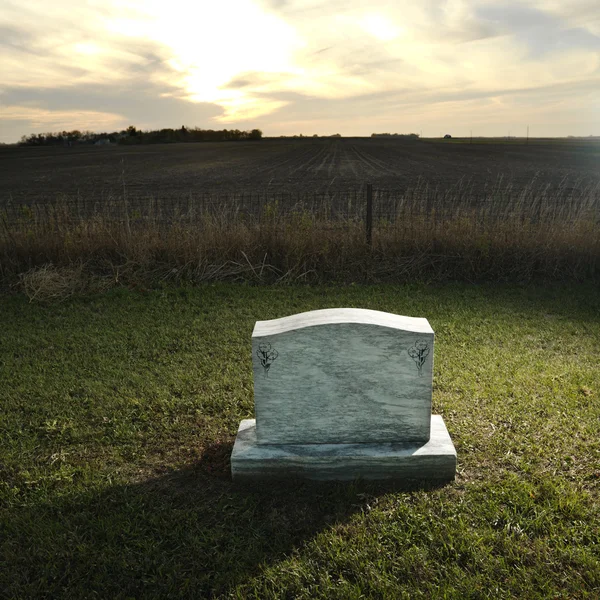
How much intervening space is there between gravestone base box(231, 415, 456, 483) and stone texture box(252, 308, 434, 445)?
0.31ft

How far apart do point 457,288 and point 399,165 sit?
104 ft

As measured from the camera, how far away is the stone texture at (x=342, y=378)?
11.3 ft

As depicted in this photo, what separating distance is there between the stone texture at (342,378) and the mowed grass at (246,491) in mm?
381

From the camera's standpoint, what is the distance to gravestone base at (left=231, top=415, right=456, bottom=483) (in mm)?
3531

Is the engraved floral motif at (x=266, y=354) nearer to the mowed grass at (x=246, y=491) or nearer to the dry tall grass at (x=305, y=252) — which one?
the mowed grass at (x=246, y=491)

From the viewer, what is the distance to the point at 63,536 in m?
3.12

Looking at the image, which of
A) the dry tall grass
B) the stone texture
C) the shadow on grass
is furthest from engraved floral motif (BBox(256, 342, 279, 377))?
the dry tall grass

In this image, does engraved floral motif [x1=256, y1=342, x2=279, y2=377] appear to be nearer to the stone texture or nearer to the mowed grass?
the stone texture

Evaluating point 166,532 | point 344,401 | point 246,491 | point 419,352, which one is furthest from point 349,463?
point 166,532

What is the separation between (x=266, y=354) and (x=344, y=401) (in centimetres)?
62

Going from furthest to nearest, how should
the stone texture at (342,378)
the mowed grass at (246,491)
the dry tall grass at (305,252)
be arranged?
the dry tall grass at (305,252) → the stone texture at (342,378) → the mowed grass at (246,491)

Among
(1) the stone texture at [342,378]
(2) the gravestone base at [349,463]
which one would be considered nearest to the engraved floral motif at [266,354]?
(1) the stone texture at [342,378]

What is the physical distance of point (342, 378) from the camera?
11.5 ft

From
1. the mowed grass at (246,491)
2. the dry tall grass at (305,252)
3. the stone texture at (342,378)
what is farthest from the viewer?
the dry tall grass at (305,252)
